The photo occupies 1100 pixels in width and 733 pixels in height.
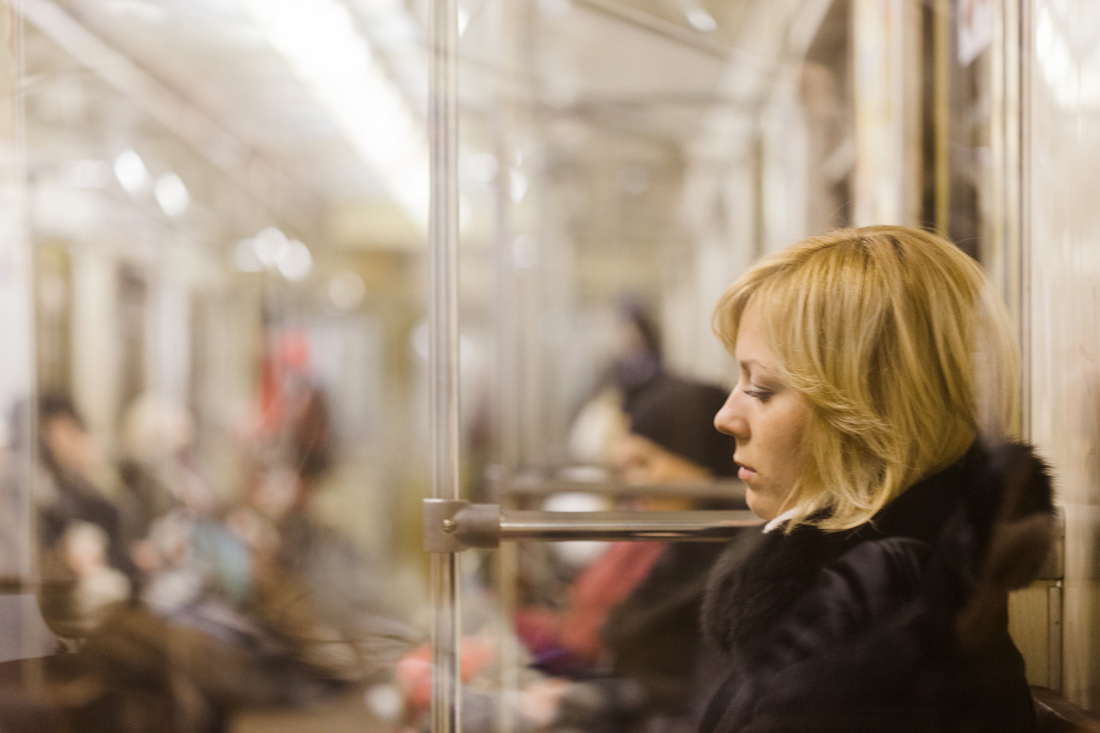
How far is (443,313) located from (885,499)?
0.43 metres

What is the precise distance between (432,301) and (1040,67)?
0.67m

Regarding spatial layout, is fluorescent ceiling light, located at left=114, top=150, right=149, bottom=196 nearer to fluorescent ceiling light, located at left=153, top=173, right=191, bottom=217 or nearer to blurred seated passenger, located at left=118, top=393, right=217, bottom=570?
fluorescent ceiling light, located at left=153, top=173, right=191, bottom=217

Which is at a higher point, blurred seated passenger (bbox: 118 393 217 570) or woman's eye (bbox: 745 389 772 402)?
woman's eye (bbox: 745 389 772 402)

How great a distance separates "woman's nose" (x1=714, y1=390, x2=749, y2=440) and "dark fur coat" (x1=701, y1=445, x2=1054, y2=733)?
0.31ft

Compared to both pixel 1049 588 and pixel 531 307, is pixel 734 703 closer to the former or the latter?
pixel 1049 588

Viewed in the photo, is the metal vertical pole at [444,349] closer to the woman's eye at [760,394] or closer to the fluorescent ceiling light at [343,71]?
the woman's eye at [760,394]

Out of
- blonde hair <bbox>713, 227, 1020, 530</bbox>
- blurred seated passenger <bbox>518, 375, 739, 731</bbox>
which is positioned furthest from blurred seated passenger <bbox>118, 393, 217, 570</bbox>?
blonde hair <bbox>713, 227, 1020, 530</bbox>

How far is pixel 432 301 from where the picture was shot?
0.79 meters

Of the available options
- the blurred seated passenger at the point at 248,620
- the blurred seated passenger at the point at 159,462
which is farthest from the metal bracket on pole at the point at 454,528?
the blurred seated passenger at the point at 159,462

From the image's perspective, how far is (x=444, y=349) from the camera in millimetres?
786

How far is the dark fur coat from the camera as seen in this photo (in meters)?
0.64

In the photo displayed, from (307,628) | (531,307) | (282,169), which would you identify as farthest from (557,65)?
(307,628)

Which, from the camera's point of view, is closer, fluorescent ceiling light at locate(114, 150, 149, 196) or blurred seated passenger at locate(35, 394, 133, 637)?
blurred seated passenger at locate(35, 394, 133, 637)

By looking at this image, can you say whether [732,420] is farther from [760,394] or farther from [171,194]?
[171,194]
